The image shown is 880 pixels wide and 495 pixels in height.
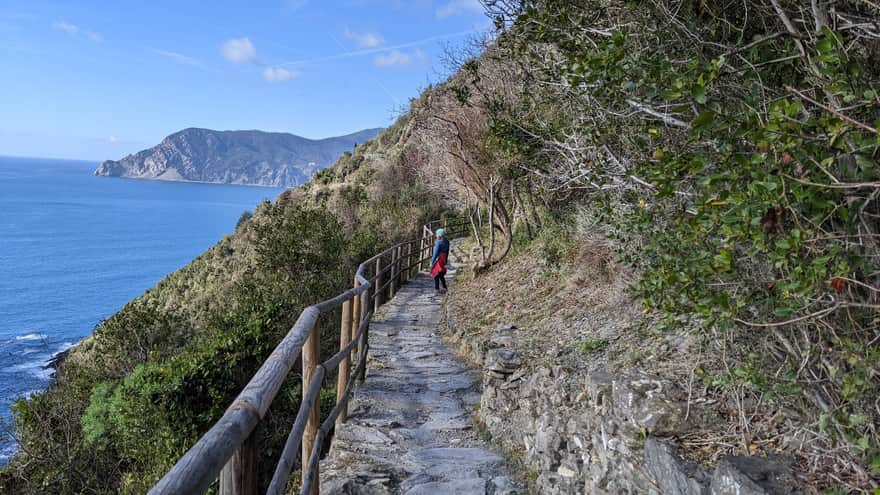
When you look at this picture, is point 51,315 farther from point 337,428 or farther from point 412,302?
point 337,428

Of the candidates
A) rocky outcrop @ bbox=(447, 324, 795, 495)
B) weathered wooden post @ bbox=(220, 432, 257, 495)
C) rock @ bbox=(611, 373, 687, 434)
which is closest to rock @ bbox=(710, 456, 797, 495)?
rocky outcrop @ bbox=(447, 324, 795, 495)

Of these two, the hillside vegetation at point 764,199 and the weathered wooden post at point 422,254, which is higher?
the hillside vegetation at point 764,199

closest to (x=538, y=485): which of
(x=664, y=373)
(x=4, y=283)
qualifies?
(x=664, y=373)

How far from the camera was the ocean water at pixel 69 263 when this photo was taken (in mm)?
36469

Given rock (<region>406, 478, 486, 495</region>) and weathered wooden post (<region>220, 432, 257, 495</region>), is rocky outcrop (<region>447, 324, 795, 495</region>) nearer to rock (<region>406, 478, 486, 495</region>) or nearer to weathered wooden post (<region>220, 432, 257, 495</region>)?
Answer: rock (<region>406, 478, 486, 495</region>)

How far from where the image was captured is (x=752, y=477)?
7.57 ft

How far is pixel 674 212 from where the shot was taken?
312 centimetres

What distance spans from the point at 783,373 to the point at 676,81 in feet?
4.79

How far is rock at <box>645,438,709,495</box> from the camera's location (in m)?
2.56

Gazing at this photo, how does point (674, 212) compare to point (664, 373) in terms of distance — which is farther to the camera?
point (664, 373)

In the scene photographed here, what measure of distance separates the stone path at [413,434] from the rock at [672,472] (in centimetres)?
135

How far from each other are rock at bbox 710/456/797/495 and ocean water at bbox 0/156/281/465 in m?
17.0

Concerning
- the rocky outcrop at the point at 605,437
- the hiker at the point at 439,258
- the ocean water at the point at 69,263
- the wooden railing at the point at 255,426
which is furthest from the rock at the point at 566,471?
the ocean water at the point at 69,263

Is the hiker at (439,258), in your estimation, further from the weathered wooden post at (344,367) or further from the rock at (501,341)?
the weathered wooden post at (344,367)
